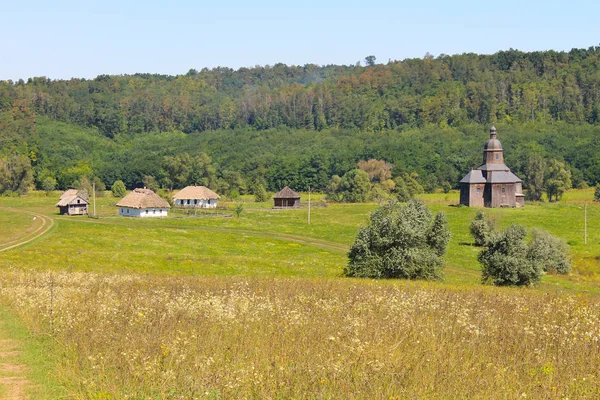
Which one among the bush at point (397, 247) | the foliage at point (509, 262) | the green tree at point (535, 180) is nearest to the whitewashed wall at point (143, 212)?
the bush at point (397, 247)

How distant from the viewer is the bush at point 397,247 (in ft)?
125

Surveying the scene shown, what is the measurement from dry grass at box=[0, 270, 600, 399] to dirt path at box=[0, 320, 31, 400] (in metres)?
0.75

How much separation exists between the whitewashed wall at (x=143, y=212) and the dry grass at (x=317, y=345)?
6730 cm

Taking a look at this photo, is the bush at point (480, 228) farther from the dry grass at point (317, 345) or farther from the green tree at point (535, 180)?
the green tree at point (535, 180)

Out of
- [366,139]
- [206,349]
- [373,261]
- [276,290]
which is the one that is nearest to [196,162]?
[366,139]

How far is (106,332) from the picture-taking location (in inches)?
571

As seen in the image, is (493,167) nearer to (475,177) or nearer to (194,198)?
(475,177)

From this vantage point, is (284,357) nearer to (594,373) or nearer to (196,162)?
(594,373)

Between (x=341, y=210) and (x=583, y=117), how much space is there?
414 ft

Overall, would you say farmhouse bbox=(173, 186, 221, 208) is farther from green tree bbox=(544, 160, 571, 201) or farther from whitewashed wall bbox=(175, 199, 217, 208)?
green tree bbox=(544, 160, 571, 201)

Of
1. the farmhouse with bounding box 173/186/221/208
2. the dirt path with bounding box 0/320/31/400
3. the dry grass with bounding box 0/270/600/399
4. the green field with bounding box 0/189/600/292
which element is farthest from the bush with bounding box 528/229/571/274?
the farmhouse with bounding box 173/186/221/208

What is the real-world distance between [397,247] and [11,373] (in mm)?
28438

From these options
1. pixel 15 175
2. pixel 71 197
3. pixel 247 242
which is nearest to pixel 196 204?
pixel 71 197

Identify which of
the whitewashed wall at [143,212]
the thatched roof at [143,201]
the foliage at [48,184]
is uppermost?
the foliage at [48,184]
